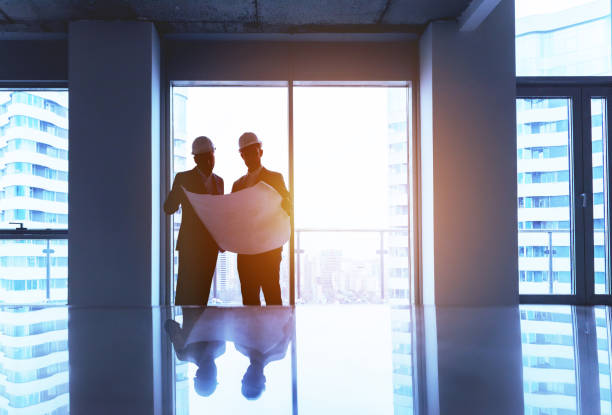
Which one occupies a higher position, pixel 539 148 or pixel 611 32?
pixel 611 32

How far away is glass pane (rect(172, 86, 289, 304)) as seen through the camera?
416 centimetres

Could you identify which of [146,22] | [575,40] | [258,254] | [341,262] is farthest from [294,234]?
[575,40]

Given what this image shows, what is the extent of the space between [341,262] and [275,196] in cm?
261

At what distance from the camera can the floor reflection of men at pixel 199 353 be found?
1.47 ft

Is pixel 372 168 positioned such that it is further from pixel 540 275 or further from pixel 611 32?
pixel 611 32

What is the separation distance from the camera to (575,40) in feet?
13.9

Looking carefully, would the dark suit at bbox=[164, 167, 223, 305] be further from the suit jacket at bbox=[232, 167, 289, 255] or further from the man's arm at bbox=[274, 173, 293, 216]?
the man's arm at bbox=[274, 173, 293, 216]

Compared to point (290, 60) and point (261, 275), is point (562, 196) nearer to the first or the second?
point (290, 60)

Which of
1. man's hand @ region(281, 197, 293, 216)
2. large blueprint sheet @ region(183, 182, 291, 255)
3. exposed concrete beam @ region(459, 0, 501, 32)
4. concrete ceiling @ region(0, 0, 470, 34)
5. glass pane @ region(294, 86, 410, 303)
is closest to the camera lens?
large blueprint sheet @ region(183, 182, 291, 255)

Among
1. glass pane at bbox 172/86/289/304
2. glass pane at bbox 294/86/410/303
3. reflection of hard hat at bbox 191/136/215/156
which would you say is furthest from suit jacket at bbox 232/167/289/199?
glass pane at bbox 294/86/410/303

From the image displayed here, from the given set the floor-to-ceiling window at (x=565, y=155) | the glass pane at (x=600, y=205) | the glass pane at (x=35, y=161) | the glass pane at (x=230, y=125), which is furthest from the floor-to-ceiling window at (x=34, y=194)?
the glass pane at (x=600, y=205)

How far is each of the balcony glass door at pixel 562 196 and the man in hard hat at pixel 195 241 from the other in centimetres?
306

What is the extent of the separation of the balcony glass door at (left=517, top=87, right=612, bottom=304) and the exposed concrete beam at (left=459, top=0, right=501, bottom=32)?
954 mm

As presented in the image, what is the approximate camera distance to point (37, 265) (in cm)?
420
